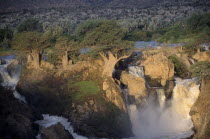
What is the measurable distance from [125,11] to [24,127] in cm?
9753

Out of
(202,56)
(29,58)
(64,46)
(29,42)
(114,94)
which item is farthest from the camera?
(202,56)

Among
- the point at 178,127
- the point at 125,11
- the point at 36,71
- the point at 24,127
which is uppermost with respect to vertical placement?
the point at 125,11

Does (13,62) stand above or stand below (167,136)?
above

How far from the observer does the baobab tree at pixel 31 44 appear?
3088cm

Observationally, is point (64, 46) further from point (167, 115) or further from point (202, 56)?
point (202, 56)

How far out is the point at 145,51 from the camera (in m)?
42.4

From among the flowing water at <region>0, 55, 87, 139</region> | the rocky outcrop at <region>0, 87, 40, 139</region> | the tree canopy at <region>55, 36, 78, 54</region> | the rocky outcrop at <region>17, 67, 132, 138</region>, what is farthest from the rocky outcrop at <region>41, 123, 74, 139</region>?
the tree canopy at <region>55, 36, 78, 54</region>

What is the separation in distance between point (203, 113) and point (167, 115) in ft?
16.8

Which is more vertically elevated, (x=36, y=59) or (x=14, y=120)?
(x=36, y=59)

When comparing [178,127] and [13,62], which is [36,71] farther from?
[178,127]

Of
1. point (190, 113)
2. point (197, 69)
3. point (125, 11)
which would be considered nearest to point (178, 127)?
point (190, 113)

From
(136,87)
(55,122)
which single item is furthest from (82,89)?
(136,87)

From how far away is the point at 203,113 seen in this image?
25.5 m

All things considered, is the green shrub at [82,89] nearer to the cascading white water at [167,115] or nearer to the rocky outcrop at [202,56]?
the cascading white water at [167,115]
